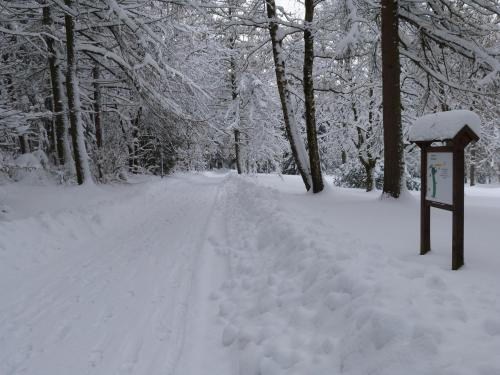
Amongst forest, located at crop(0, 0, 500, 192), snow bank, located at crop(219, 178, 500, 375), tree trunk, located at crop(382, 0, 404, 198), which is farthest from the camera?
forest, located at crop(0, 0, 500, 192)

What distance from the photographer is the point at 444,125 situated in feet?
13.9

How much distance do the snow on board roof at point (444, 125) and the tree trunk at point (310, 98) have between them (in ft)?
23.9

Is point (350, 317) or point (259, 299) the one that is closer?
point (350, 317)

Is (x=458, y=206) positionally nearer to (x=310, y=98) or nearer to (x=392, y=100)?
(x=392, y=100)

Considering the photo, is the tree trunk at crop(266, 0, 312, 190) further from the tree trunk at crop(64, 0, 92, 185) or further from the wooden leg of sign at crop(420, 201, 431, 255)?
the wooden leg of sign at crop(420, 201, 431, 255)

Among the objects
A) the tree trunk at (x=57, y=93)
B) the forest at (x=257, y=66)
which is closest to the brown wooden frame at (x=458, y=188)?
the forest at (x=257, y=66)

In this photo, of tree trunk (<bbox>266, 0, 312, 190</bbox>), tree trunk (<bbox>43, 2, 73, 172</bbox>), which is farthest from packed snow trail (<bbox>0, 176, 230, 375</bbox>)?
tree trunk (<bbox>43, 2, 73, 172</bbox>)

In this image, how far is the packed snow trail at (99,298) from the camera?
344cm

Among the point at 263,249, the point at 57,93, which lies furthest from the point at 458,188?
the point at 57,93

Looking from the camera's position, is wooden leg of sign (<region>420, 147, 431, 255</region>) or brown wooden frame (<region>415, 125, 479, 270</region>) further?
wooden leg of sign (<region>420, 147, 431, 255</region>)

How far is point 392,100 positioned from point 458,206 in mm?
5475

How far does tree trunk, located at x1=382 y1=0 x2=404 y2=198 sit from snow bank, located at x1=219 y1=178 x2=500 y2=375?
4.27m

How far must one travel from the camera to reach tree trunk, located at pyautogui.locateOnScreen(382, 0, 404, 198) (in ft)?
29.5

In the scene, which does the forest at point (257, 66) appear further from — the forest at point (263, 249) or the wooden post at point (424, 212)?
the wooden post at point (424, 212)
